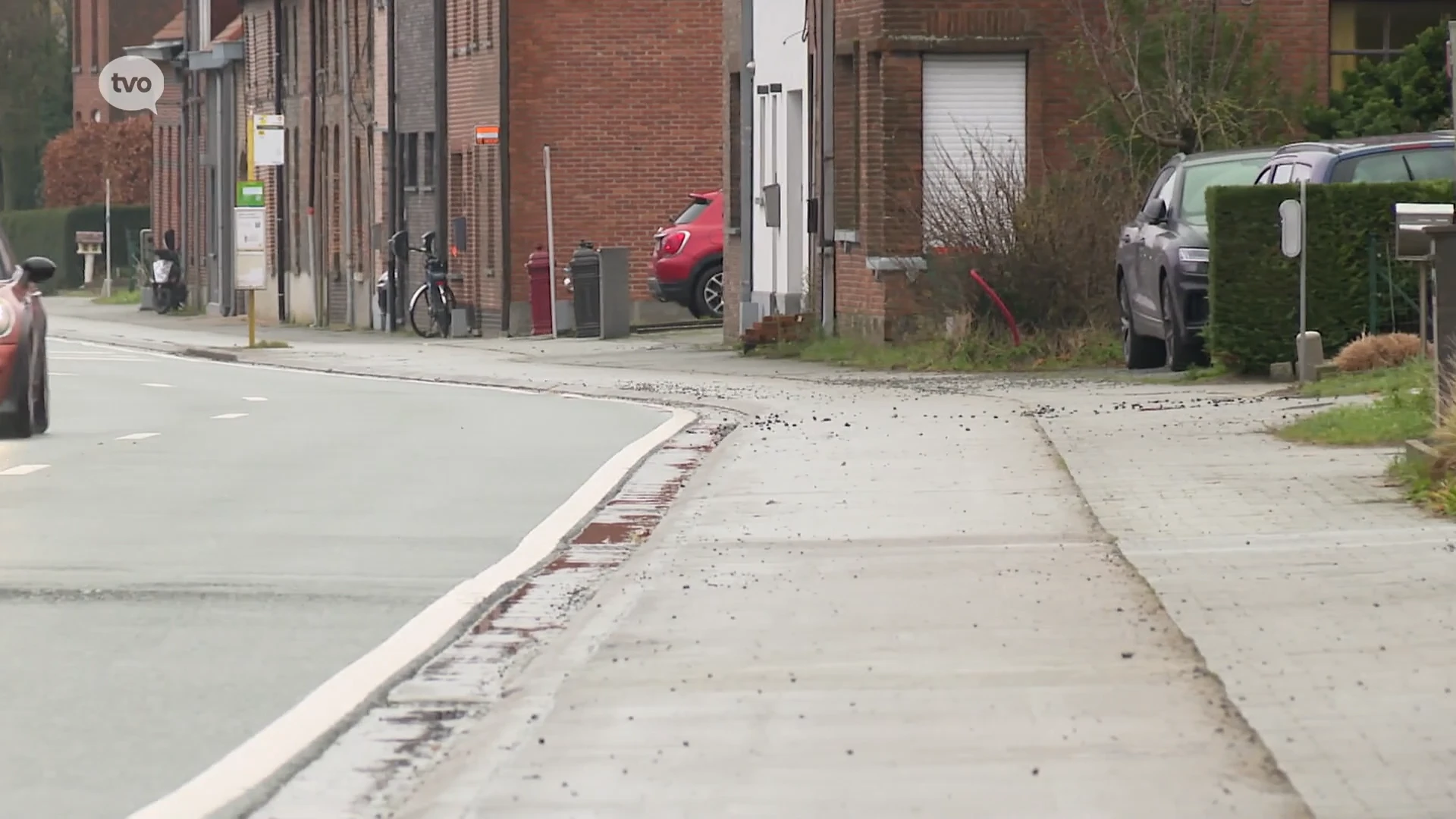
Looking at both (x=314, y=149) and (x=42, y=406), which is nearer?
(x=42, y=406)

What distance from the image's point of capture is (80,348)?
41.2 meters

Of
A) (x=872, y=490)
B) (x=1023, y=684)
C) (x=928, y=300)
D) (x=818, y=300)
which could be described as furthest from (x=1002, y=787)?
(x=818, y=300)

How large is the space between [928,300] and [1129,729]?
69.0ft

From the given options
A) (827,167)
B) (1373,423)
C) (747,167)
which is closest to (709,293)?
(747,167)

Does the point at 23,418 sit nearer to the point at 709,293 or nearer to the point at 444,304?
the point at 709,293

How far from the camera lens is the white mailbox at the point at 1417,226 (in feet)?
48.6

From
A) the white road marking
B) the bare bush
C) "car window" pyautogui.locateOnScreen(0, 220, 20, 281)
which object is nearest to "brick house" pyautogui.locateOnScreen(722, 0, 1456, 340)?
the bare bush

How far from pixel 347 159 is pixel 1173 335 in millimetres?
32307

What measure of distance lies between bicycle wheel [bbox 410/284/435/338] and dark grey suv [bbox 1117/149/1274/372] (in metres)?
21.2

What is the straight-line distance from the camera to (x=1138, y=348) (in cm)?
2434

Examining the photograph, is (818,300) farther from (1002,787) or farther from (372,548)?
(1002,787)

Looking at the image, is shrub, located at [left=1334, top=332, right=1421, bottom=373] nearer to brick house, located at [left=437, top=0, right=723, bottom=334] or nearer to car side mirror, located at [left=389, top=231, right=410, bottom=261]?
brick house, located at [left=437, top=0, right=723, bottom=334]

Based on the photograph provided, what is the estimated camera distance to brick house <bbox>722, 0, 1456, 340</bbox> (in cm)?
2916

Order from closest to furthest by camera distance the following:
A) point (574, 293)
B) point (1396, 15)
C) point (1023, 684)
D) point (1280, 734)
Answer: point (1280, 734), point (1023, 684), point (1396, 15), point (574, 293)
